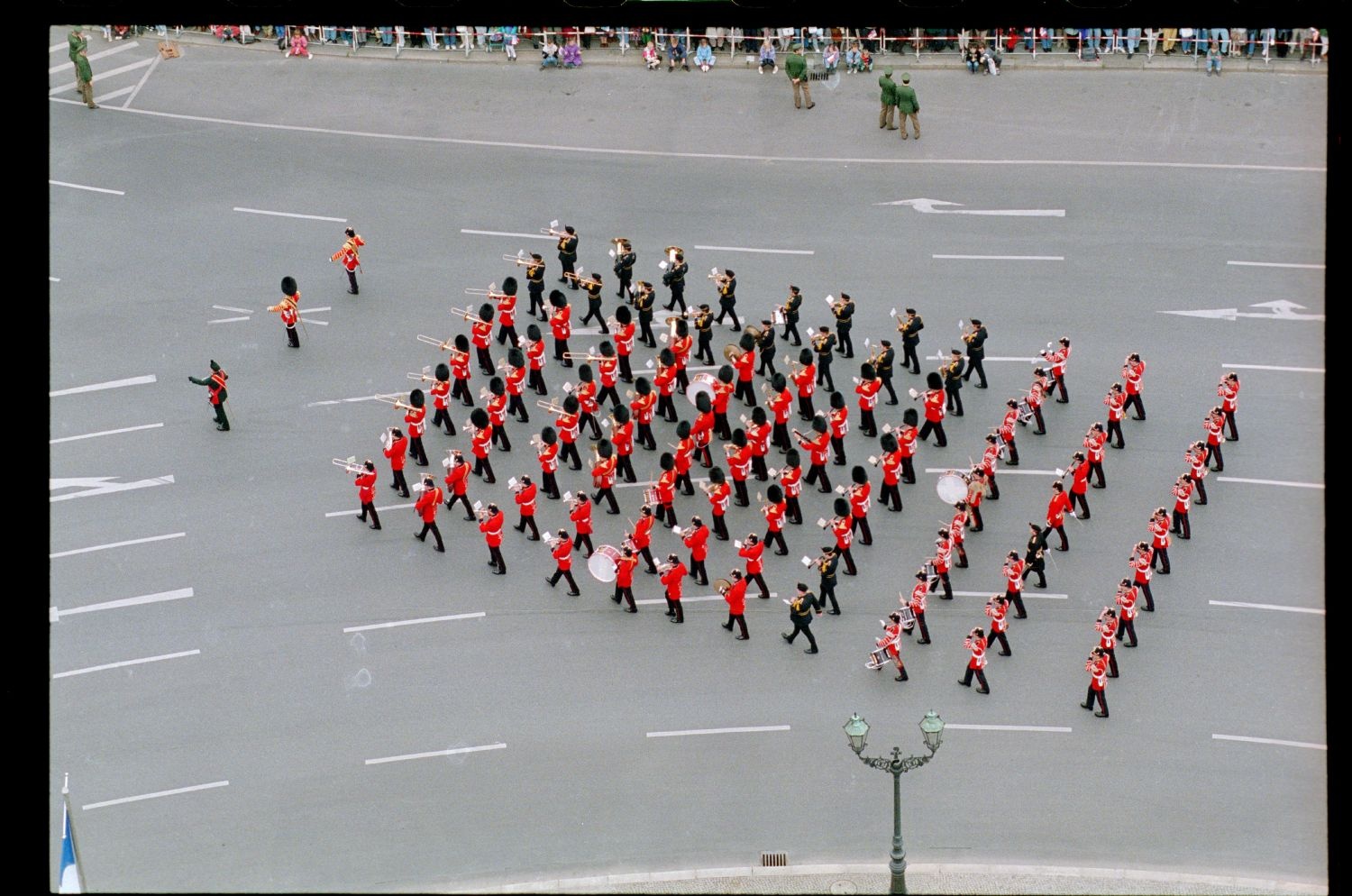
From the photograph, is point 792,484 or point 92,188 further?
point 92,188

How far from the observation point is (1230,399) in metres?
39.5

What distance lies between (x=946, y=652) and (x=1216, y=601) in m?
5.07

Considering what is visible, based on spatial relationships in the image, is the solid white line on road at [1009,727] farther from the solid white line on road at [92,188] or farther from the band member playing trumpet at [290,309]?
the solid white line on road at [92,188]

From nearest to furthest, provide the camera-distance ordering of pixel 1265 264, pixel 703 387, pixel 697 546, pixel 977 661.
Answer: pixel 977 661 < pixel 697 546 < pixel 703 387 < pixel 1265 264

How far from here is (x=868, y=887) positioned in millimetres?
31344

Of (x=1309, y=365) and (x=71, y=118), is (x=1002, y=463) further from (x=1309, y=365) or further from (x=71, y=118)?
(x=71, y=118)

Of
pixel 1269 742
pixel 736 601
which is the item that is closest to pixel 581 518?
pixel 736 601

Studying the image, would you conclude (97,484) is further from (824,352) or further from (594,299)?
(824,352)

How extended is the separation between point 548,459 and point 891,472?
6.17 metres

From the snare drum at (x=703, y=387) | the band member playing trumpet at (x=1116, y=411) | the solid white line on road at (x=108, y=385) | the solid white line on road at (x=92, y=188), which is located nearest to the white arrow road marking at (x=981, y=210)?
the band member playing trumpet at (x=1116, y=411)

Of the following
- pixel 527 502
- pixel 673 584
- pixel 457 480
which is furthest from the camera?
pixel 457 480

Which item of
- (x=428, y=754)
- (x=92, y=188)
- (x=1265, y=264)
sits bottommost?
(x=428, y=754)

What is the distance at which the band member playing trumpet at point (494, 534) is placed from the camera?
36719 millimetres

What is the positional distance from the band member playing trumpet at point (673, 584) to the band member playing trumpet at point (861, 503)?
3296 millimetres
